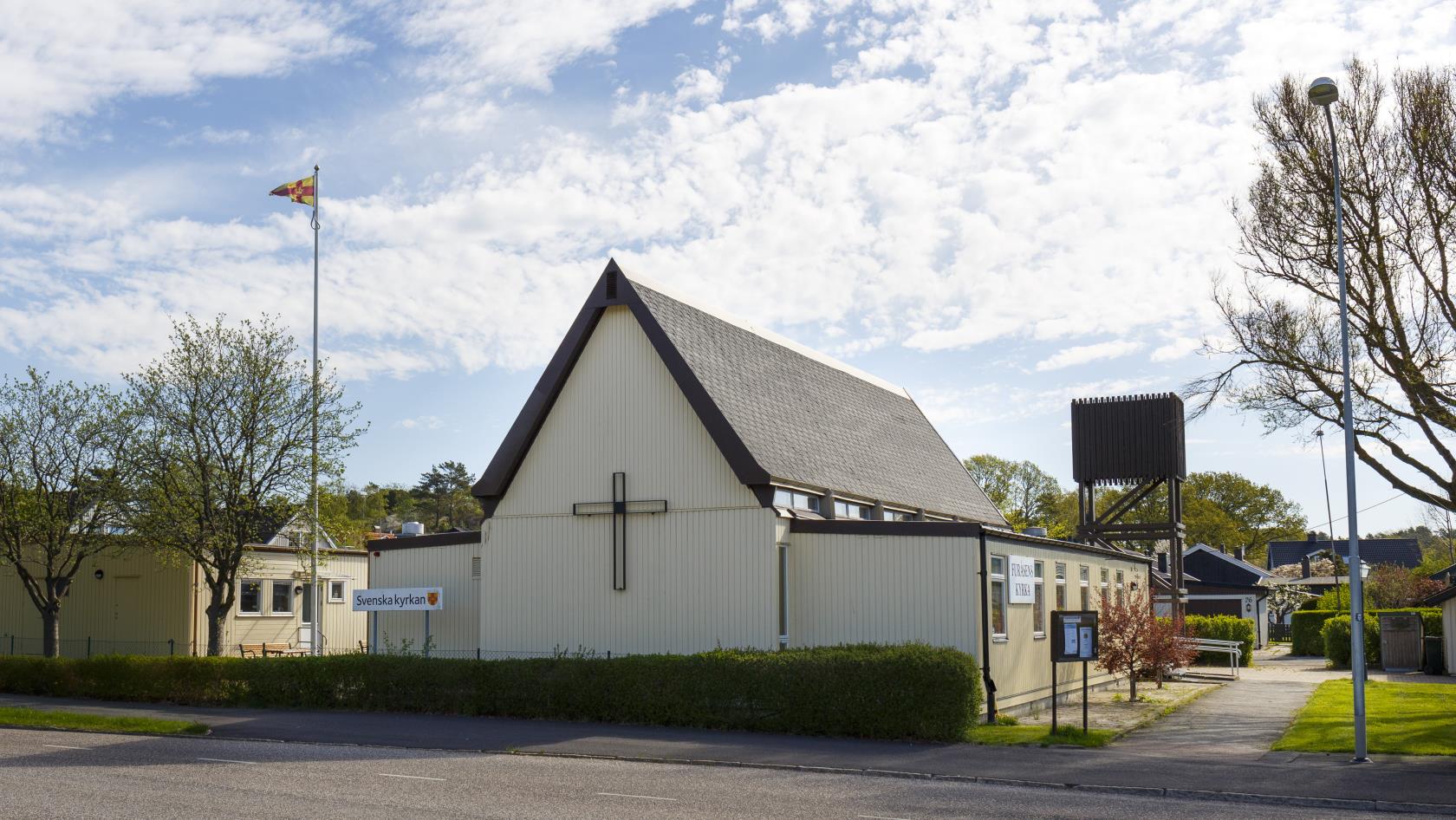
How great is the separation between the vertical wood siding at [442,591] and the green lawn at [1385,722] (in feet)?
55.2

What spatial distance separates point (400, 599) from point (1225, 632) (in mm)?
31664

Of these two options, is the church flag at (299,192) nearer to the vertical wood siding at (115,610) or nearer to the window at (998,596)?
the vertical wood siding at (115,610)

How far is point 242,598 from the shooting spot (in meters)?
40.8

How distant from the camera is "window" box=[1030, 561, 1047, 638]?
25.9 meters

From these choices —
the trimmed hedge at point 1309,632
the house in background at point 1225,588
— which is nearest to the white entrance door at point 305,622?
the trimmed hedge at point 1309,632

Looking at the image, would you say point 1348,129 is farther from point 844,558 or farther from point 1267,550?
point 1267,550

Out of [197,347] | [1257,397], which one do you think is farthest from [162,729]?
[1257,397]

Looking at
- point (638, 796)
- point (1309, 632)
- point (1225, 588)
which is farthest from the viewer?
point (1225, 588)

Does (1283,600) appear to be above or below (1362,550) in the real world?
below

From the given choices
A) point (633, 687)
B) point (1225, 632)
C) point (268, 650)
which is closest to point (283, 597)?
point (268, 650)

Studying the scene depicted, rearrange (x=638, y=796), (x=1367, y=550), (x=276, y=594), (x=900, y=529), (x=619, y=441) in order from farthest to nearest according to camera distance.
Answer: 1. (x=1367, y=550)
2. (x=276, y=594)
3. (x=619, y=441)
4. (x=900, y=529)
5. (x=638, y=796)

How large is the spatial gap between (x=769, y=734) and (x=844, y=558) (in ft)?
15.9

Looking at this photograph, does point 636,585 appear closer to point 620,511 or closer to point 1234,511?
point 620,511

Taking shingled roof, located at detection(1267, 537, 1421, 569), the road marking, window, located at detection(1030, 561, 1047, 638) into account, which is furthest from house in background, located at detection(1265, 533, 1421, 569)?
the road marking
